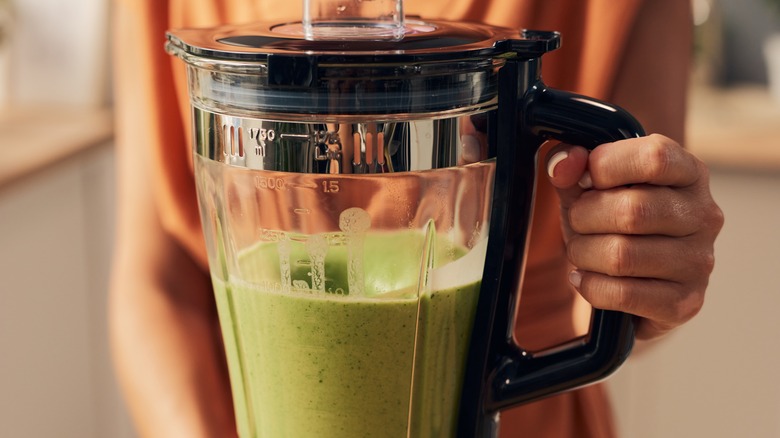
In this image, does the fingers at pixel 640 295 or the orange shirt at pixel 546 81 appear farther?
the orange shirt at pixel 546 81

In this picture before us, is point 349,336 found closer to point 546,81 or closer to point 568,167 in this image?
point 568,167

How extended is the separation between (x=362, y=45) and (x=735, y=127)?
56.3 inches

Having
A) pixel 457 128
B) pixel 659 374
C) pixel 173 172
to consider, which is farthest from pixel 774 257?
pixel 457 128

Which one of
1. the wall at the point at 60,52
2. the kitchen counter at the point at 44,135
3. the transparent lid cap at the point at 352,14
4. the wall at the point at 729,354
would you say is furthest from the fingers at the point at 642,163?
the wall at the point at 60,52

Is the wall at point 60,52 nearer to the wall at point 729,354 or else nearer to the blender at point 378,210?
the wall at point 729,354

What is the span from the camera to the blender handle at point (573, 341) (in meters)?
0.40

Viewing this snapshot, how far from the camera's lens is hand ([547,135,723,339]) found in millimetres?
396

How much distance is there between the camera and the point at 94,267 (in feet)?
5.09

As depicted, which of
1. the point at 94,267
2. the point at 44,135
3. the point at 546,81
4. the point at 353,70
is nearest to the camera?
the point at 353,70

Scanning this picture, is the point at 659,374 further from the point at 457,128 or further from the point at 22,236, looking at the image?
the point at 457,128

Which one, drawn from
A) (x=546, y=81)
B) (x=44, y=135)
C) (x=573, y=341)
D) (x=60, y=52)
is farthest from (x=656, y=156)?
(x=60, y=52)

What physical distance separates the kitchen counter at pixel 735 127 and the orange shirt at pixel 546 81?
0.84 meters

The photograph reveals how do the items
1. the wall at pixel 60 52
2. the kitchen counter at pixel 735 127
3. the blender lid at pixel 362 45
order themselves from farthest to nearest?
the wall at pixel 60 52
the kitchen counter at pixel 735 127
the blender lid at pixel 362 45

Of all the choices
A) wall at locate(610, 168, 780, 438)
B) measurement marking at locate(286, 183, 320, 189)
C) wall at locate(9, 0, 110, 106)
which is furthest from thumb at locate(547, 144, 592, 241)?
wall at locate(9, 0, 110, 106)
